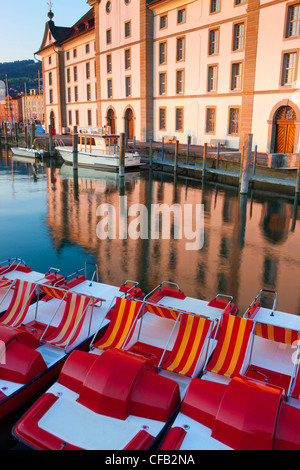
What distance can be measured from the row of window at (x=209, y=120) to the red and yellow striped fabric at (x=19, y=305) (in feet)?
83.9

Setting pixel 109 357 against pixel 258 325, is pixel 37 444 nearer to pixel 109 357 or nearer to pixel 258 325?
pixel 109 357

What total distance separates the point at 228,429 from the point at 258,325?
239cm

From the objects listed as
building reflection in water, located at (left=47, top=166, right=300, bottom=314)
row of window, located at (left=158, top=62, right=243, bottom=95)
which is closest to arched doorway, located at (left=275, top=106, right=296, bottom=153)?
row of window, located at (left=158, top=62, right=243, bottom=95)

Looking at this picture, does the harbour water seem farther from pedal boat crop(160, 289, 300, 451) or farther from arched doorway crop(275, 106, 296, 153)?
arched doorway crop(275, 106, 296, 153)

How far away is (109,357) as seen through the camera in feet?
Result: 16.7

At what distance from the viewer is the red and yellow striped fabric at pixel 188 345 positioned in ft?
19.5

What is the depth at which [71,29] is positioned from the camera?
55.3 m

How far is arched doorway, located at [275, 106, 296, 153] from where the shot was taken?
25.9m

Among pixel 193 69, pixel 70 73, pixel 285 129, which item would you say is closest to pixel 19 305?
pixel 285 129

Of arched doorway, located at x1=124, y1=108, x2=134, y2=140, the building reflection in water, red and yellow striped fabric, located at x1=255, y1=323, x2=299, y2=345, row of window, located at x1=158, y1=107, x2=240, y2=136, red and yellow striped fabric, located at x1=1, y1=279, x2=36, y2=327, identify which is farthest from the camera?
arched doorway, located at x1=124, y1=108, x2=134, y2=140

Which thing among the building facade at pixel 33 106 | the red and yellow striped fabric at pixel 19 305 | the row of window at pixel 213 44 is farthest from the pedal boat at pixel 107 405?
the building facade at pixel 33 106

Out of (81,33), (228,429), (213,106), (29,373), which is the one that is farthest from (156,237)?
(81,33)
